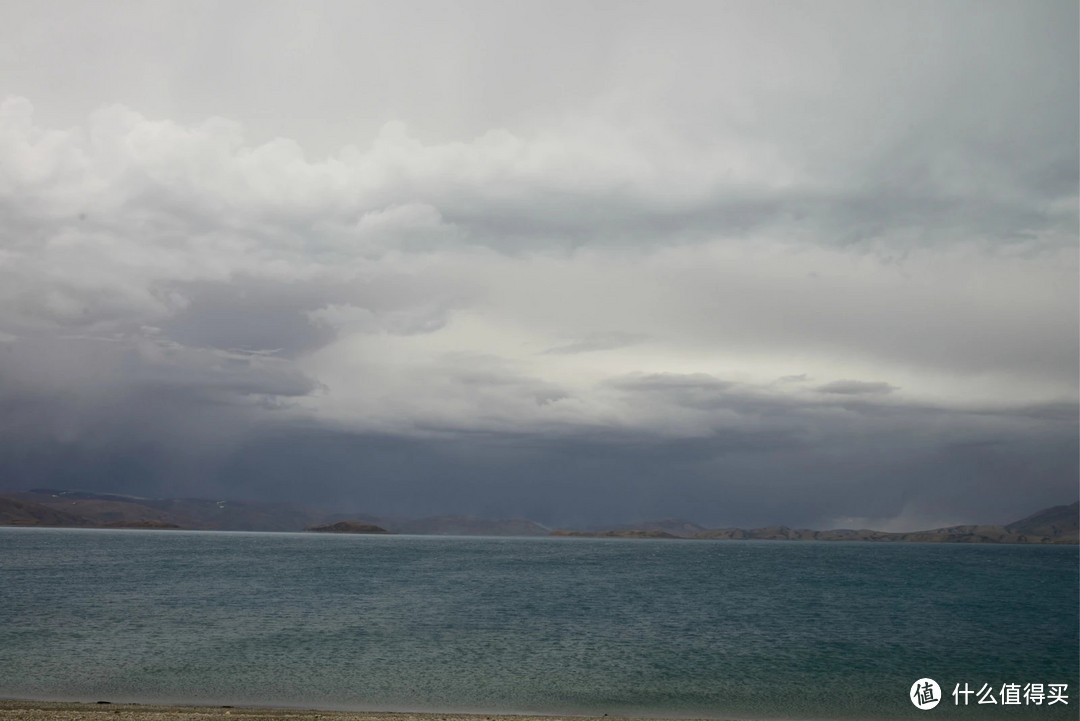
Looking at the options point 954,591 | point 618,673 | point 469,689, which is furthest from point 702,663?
point 954,591

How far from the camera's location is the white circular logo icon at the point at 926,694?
3750 centimetres

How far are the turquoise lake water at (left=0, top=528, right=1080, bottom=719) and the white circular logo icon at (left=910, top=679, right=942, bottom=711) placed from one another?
0.60m

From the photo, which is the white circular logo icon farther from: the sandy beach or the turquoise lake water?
the sandy beach

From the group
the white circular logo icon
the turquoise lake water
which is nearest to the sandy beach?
the turquoise lake water

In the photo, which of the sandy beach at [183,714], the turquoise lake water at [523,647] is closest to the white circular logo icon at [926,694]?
the turquoise lake water at [523,647]

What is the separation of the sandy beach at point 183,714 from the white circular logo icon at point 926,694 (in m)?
15.9

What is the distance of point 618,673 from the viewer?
42.3 metres

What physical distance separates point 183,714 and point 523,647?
24.8 metres

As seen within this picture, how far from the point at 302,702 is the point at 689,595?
65850mm

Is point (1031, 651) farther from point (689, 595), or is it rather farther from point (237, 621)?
point (237, 621)

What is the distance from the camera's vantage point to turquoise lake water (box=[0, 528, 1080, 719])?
36.6m

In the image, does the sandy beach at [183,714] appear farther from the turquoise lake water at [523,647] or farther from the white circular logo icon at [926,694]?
the white circular logo icon at [926,694]

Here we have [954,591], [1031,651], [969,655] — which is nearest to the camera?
[969,655]

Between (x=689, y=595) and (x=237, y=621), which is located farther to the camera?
(x=689, y=595)
